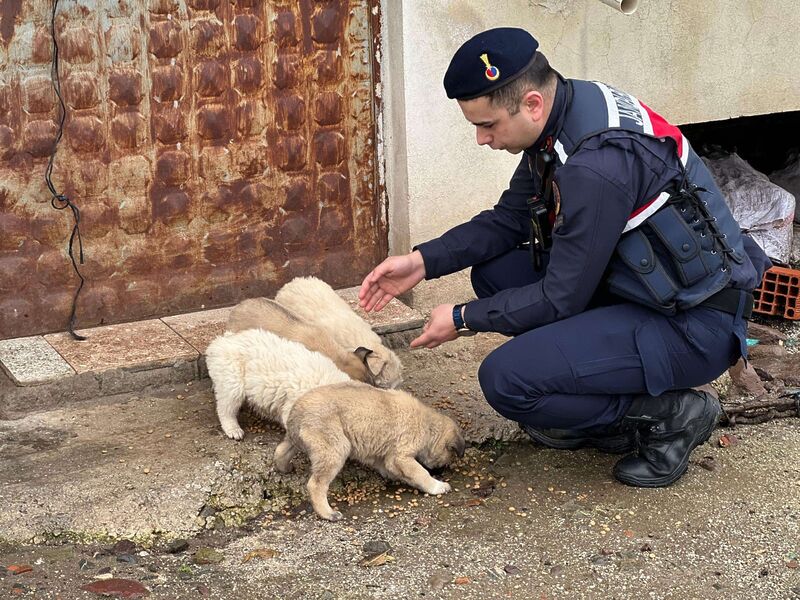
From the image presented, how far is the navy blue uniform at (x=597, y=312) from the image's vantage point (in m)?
3.75

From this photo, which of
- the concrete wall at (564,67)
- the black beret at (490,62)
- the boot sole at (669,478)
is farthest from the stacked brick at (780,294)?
the black beret at (490,62)

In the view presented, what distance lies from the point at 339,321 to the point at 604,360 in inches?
58.5

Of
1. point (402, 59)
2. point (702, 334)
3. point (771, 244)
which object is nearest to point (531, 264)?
point (702, 334)

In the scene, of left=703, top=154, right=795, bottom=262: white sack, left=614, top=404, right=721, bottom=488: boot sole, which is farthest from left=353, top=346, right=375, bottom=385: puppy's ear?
left=703, top=154, right=795, bottom=262: white sack

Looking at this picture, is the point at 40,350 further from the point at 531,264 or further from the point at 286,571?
the point at 531,264

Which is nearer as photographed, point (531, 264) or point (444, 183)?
point (531, 264)

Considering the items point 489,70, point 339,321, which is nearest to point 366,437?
point 339,321

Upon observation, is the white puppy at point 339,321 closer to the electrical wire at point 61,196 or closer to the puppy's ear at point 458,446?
the puppy's ear at point 458,446

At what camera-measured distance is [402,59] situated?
17.9ft

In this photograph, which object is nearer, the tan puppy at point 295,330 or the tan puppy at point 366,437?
the tan puppy at point 366,437

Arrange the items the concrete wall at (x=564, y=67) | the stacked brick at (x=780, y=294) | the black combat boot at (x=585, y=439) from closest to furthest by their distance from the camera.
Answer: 1. the black combat boot at (x=585, y=439)
2. the concrete wall at (x=564, y=67)
3. the stacked brick at (x=780, y=294)

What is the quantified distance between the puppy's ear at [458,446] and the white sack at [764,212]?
3170mm

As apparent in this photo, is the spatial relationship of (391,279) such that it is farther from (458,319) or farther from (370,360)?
(458,319)

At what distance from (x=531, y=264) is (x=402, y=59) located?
1.47 metres
